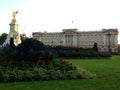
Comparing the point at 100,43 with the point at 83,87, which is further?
the point at 100,43

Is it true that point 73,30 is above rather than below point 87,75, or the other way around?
above

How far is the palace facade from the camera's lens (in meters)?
128

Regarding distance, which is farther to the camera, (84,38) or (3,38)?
(84,38)

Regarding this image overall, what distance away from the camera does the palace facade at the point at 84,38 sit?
422ft

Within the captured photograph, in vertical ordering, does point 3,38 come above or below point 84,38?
below

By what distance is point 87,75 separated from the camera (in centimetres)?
1305

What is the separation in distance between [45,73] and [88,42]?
126497mm

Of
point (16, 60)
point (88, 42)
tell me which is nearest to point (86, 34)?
point (88, 42)

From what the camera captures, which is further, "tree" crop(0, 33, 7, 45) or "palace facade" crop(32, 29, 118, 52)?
"palace facade" crop(32, 29, 118, 52)

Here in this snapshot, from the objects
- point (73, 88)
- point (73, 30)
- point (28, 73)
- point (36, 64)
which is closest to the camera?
point (73, 88)

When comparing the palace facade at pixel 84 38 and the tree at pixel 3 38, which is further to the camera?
the palace facade at pixel 84 38

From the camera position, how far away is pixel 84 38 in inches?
5453

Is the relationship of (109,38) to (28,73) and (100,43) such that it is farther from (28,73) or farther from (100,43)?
(28,73)

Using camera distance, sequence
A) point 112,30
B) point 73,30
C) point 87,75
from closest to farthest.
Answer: point 87,75, point 112,30, point 73,30
